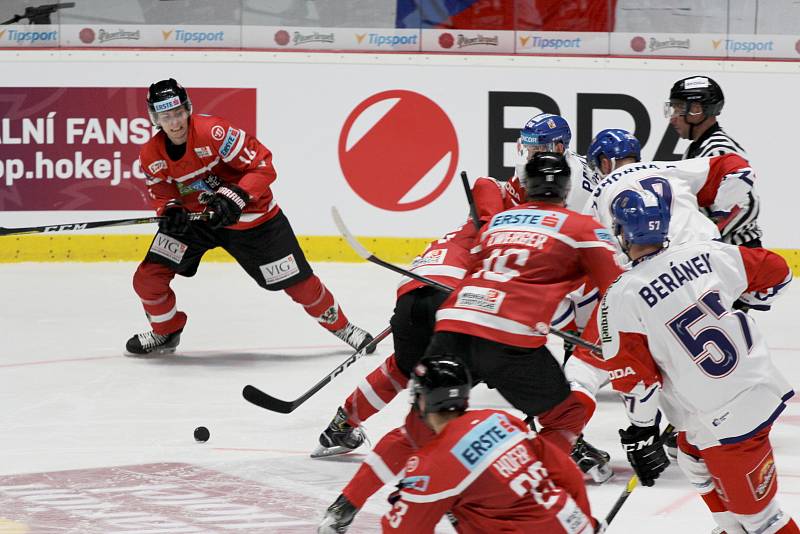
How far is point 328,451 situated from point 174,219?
5.99ft

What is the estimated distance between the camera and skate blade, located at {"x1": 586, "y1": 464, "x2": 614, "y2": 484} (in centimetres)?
399

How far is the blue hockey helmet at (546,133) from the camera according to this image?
470cm

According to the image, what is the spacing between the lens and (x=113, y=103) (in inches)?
311

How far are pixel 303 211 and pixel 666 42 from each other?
234cm

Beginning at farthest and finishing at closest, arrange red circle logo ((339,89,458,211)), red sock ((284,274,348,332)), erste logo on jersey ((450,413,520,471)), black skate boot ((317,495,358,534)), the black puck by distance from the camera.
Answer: red circle logo ((339,89,458,211)) → red sock ((284,274,348,332)) → the black puck → black skate boot ((317,495,358,534)) → erste logo on jersey ((450,413,520,471))

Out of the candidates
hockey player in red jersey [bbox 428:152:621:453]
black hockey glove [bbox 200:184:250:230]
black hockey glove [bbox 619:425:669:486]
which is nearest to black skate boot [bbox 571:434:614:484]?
hockey player in red jersey [bbox 428:152:621:453]

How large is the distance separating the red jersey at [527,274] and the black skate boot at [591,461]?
63cm

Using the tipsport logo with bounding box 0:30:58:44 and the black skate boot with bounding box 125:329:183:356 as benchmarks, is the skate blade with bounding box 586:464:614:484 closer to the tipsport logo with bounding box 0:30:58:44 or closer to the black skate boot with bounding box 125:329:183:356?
the black skate boot with bounding box 125:329:183:356

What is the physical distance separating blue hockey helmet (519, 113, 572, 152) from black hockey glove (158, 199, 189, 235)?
1.68 metres

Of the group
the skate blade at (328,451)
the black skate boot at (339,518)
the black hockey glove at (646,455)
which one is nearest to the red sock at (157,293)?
the skate blade at (328,451)

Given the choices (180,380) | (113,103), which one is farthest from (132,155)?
(180,380)

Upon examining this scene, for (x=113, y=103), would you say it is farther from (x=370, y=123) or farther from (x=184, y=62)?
(x=370, y=123)

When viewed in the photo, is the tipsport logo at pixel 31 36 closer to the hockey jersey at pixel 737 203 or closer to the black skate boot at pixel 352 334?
the black skate boot at pixel 352 334

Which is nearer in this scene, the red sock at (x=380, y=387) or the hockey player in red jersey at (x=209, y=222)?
the red sock at (x=380, y=387)
